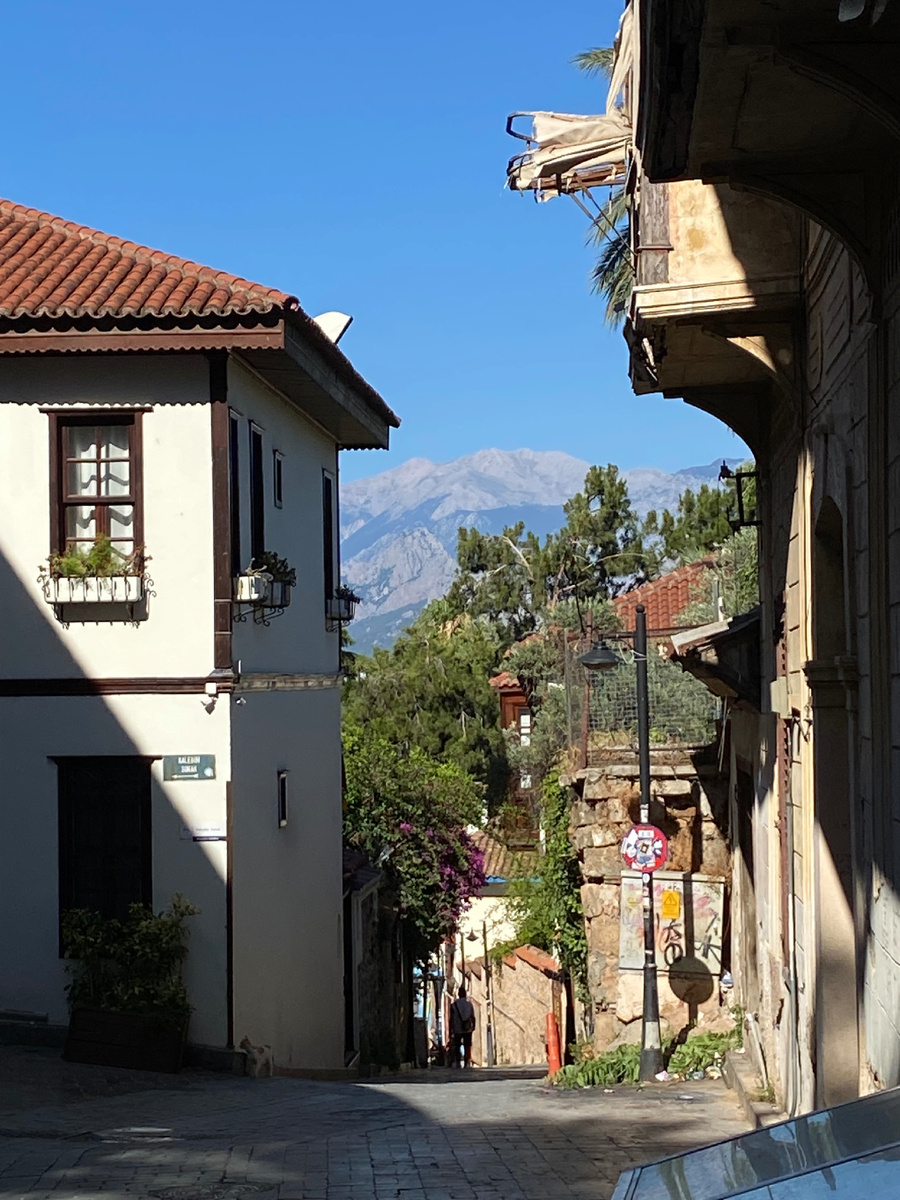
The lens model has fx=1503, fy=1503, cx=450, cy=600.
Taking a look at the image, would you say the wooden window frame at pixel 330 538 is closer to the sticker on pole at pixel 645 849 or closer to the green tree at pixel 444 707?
the sticker on pole at pixel 645 849

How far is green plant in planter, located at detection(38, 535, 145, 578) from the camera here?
14492 millimetres

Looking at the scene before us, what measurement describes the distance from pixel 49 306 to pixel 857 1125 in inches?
501

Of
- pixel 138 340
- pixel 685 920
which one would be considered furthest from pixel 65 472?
pixel 685 920

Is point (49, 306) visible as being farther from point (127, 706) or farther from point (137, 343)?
point (127, 706)

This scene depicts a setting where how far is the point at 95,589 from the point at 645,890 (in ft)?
22.1

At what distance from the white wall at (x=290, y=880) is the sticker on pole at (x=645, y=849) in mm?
3927

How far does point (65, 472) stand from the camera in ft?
48.7

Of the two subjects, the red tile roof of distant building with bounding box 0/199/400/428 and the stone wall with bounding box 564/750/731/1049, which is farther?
the stone wall with bounding box 564/750/731/1049

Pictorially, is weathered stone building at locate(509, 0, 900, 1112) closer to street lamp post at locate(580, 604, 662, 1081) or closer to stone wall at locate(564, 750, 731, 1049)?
street lamp post at locate(580, 604, 662, 1081)

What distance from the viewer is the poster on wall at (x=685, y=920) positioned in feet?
56.1

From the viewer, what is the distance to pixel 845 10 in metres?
3.90

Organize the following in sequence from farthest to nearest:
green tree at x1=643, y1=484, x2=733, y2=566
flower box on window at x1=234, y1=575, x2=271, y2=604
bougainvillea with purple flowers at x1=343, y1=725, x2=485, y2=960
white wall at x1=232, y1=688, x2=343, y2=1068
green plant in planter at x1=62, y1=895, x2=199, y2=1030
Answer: green tree at x1=643, y1=484, x2=733, y2=566
bougainvillea with purple flowers at x1=343, y1=725, x2=485, y2=960
white wall at x1=232, y1=688, x2=343, y2=1068
flower box on window at x1=234, y1=575, x2=271, y2=604
green plant in planter at x1=62, y1=895, x2=199, y2=1030

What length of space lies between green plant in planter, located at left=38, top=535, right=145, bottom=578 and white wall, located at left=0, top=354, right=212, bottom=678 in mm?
160

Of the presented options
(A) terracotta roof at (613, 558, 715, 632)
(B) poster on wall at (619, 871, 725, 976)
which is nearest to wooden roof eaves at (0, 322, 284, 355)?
(B) poster on wall at (619, 871, 725, 976)
